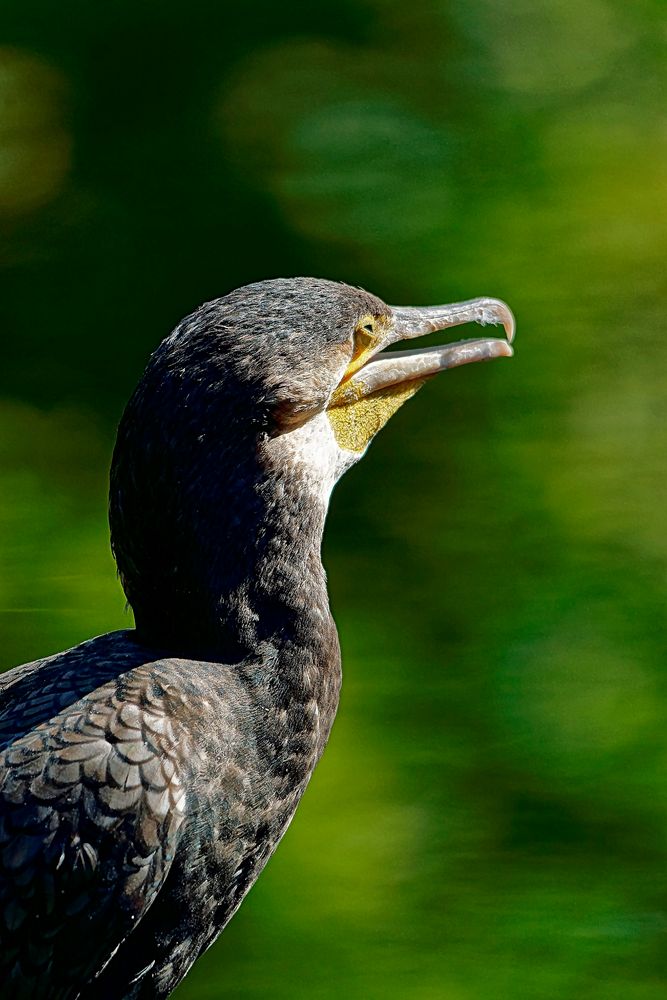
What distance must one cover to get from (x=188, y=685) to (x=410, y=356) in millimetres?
621

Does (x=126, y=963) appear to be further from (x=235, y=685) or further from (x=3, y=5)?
(x=3, y=5)

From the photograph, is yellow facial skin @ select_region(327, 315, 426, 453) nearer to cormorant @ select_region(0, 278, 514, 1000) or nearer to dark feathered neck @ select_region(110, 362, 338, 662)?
cormorant @ select_region(0, 278, 514, 1000)

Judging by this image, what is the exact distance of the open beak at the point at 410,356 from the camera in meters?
2.09

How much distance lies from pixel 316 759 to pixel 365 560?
1.28 metres

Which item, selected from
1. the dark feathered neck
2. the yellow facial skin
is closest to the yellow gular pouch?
the yellow facial skin

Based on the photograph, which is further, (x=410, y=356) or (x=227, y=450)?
(x=410, y=356)

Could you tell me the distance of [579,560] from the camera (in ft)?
10.6

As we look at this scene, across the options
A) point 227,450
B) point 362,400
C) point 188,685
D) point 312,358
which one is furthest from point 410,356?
point 188,685

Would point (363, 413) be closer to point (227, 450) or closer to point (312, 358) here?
point (312, 358)

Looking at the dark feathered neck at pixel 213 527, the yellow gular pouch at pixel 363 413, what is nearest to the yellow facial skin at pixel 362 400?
the yellow gular pouch at pixel 363 413

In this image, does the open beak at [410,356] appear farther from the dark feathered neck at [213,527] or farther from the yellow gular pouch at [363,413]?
the dark feathered neck at [213,527]

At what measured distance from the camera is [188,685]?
6.07ft

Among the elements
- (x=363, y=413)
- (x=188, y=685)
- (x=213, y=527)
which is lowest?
(x=188, y=685)

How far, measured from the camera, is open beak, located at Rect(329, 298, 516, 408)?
2.09m
